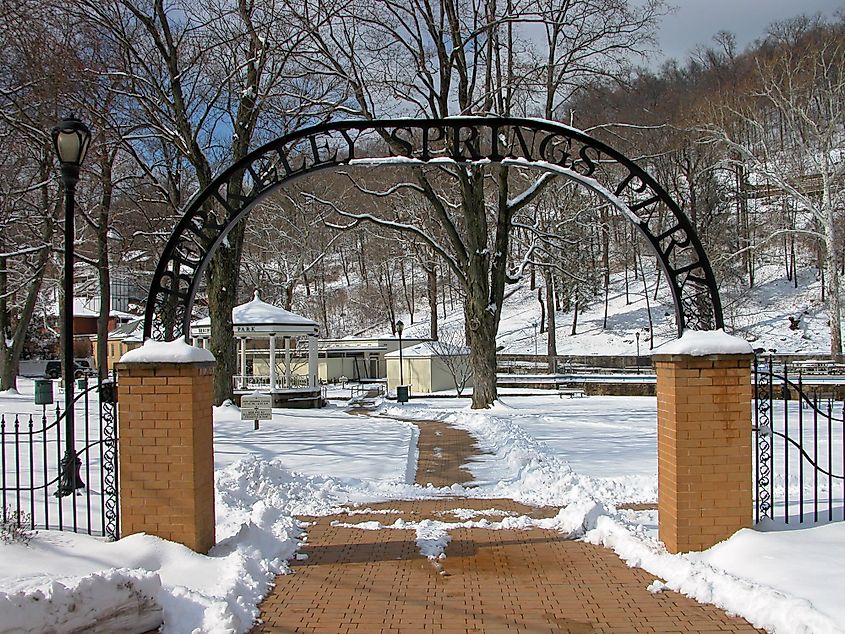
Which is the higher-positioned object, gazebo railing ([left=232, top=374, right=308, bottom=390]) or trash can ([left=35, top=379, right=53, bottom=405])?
trash can ([left=35, top=379, right=53, bottom=405])

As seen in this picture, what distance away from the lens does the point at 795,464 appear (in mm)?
11211

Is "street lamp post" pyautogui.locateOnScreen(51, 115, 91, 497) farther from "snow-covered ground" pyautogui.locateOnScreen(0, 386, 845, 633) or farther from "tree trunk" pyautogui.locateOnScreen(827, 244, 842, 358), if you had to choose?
"tree trunk" pyautogui.locateOnScreen(827, 244, 842, 358)

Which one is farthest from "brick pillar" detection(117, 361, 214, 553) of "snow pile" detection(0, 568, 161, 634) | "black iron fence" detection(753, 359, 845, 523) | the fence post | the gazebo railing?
the gazebo railing

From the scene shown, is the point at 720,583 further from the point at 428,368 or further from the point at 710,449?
the point at 428,368

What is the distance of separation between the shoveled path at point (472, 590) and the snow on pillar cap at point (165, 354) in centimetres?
190

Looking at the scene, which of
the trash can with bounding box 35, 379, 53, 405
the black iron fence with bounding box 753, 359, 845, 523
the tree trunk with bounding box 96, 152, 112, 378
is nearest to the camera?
the black iron fence with bounding box 753, 359, 845, 523

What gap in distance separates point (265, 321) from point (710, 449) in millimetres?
20524

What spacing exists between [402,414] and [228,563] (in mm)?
17650

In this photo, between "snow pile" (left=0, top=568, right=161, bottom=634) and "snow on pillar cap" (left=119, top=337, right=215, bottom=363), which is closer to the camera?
"snow pile" (left=0, top=568, right=161, bottom=634)

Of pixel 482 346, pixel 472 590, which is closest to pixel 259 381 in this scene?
pixel 482 346

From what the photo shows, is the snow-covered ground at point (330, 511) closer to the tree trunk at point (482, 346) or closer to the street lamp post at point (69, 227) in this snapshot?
the street lamp post at point (69, 227)

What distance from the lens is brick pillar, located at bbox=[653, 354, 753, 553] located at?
614cm

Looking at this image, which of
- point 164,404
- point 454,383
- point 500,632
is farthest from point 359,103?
point 454,383

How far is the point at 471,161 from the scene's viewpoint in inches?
286
